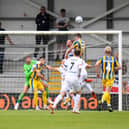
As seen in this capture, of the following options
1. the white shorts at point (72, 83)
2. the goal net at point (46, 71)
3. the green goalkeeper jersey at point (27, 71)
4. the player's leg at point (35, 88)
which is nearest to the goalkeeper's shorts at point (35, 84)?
the player's leg at point (35, 88)

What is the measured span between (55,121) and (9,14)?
13030mm

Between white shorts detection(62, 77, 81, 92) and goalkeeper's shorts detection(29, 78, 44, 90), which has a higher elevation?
Result: white shorts detection(62, 77, 81, 92)

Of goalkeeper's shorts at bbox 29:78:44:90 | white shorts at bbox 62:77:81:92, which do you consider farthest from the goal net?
white shorts at bbox 62:77:81:92

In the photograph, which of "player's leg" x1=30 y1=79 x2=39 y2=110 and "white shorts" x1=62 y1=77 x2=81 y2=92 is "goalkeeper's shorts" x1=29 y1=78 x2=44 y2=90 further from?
"white shorts" x1=62 y1=77 x2=81 y2=92

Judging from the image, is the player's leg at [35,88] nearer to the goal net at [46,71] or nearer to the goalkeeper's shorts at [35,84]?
the goalkeeper's shorts at [35,84]

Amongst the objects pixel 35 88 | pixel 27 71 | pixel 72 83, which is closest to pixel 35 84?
pixel 35 88

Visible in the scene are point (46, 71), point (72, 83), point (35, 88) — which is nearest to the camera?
point (72, 83)

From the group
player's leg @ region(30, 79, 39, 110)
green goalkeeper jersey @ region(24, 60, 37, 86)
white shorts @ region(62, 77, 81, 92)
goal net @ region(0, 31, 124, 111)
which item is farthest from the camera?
goal net @ region(0, 31, 124, 111)

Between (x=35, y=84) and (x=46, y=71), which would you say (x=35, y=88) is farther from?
(x=46, y=71)

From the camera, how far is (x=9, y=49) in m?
17.1

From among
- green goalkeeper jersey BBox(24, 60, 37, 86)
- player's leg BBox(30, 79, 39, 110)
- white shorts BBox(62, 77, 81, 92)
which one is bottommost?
player's leg BBox(30, 79, 39, 110)

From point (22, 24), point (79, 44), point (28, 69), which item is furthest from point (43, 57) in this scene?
point (22, 24)

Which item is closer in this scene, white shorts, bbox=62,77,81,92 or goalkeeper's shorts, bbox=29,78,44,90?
white shorts, bbox=62,77,81,92

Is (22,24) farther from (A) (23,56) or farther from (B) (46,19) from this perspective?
(A) (23,56)
